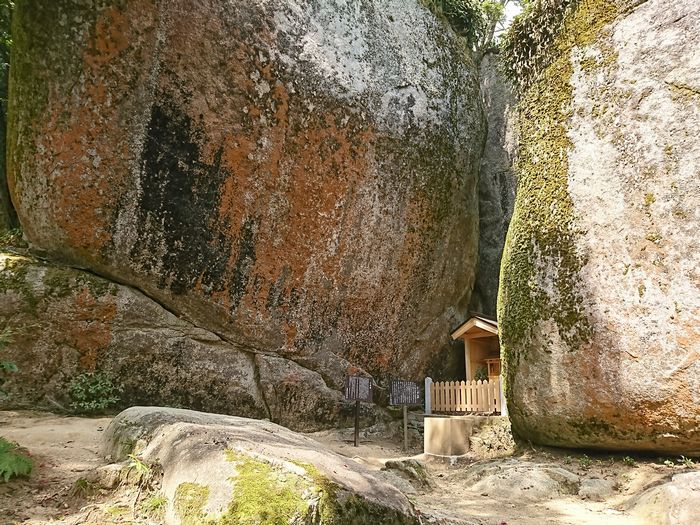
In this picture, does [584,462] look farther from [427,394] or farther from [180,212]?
[180,212]

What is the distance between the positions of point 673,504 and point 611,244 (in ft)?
12.8

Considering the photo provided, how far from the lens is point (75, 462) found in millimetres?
5008

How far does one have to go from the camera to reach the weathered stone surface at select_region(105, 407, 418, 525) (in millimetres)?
2922

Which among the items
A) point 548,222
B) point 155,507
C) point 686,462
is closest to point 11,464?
point 155,507

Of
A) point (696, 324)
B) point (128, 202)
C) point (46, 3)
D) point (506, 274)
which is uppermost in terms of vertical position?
point (46, 3)

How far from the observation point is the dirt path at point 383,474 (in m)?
3.71

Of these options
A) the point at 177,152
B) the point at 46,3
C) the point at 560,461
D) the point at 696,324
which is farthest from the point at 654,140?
the point at 46,3

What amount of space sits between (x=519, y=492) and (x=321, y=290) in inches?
237

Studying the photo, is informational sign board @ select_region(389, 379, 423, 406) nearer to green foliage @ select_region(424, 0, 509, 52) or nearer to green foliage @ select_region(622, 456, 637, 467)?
green foliage @ select_region(622, 456, 637, 467)

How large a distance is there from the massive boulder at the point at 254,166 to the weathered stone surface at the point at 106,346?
0.39 meters

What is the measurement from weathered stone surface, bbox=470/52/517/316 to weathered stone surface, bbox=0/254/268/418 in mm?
8119

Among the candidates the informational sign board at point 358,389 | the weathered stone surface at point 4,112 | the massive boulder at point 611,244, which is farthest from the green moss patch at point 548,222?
the weathered stone surface at point 4,112

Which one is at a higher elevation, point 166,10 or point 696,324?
point 166,10

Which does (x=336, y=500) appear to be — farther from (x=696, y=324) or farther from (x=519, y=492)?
(x=696, y=324)
